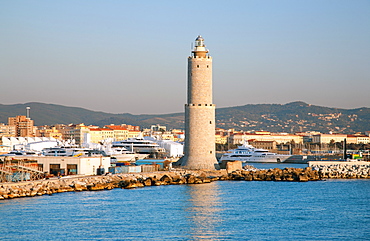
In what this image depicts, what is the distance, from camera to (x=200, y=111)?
3169 centimetres

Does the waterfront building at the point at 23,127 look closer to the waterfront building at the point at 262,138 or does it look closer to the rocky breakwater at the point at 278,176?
the waterfront building at the point at 262,138

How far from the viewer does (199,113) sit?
31.7m

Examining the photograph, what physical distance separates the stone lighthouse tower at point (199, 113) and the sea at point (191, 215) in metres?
4.20

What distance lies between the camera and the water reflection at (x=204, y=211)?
17203 millimetres

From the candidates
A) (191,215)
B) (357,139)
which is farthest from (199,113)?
(357,139)

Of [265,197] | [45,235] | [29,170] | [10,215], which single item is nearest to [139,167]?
[29,170]

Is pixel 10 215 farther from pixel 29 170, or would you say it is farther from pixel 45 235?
pixel 29 170

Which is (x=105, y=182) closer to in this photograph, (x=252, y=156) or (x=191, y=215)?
(x=191, y=215)

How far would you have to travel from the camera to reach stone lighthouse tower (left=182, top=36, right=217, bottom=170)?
3169cm

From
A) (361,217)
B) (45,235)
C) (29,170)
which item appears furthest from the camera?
(29,170)

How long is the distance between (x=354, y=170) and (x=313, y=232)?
19.0 m

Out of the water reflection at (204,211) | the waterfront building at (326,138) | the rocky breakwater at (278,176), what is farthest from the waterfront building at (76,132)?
the water reflection at (204,211)

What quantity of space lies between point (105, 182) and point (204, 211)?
306 inches

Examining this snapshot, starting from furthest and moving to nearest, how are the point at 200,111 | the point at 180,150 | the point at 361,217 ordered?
the point at 180,150
the point at 200,111
the point at 361,217
